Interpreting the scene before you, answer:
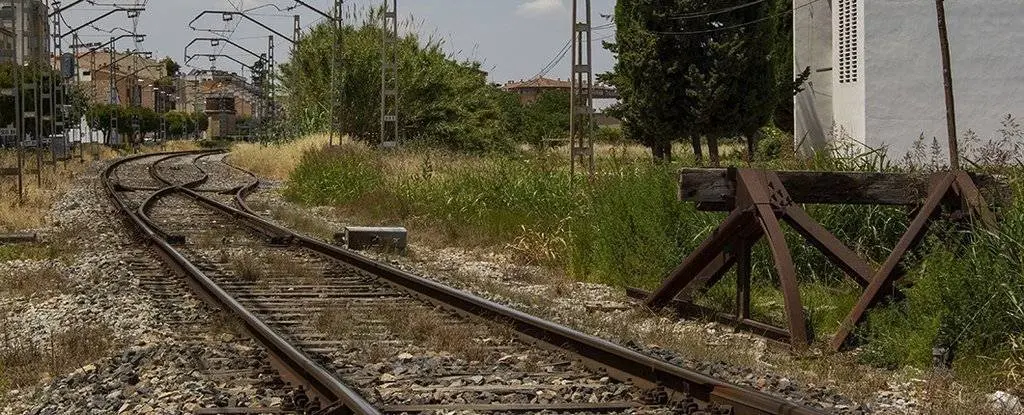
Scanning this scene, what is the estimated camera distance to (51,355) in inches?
354

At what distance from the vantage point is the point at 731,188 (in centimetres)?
1033

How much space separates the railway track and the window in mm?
17277

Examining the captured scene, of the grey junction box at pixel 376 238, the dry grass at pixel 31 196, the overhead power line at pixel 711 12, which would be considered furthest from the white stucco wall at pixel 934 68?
the dry grass at pixel 31 196

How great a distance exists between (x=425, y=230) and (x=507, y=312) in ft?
33.4

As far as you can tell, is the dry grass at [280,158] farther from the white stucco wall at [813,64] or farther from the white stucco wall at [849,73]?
the white stucco wall at [849,73]

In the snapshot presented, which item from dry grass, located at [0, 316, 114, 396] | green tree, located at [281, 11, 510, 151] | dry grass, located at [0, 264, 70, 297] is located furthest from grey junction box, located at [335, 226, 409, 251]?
green tree, located at [281, 11, 510, 151]

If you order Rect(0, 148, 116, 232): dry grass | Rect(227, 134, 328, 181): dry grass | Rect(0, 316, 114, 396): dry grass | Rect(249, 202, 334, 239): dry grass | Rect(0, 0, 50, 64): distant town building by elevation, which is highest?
Rect(0, 0, 50, 64): distant town building

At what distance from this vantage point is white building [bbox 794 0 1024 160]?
27016 millimetres

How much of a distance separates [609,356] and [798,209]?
2.53 m

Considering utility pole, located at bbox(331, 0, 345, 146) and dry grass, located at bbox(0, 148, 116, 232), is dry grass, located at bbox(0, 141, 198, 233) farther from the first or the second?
utility pole, located at bbox(331, 0, 345, 146)

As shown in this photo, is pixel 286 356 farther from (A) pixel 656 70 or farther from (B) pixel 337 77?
(B) pixel 337 77

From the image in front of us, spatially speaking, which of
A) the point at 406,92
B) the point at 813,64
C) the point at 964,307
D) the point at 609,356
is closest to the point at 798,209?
the point at 964,307

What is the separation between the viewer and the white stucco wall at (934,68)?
27.0 m

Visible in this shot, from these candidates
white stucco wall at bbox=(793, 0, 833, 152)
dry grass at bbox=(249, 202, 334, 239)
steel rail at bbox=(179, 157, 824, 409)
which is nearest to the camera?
steel rail at bbox=(179, 157, 824, 409)
